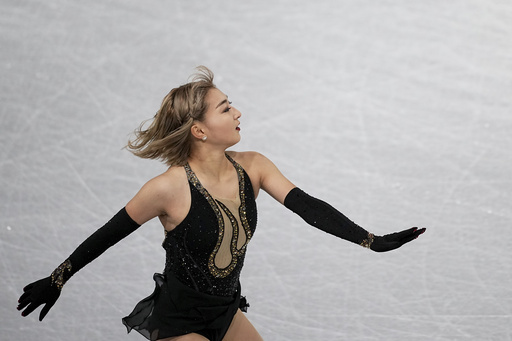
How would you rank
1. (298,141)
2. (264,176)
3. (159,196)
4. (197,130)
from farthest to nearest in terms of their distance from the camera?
(298,141), (264,176), (197,130), (159,196)

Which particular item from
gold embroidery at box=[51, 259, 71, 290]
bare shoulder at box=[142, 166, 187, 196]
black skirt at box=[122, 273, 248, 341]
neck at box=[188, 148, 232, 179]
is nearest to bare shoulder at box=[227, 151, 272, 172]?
neck at box=[188, 148, 232, 179]

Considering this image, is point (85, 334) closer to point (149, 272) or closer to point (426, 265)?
point (149, 272)

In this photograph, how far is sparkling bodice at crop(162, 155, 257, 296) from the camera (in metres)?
3.51

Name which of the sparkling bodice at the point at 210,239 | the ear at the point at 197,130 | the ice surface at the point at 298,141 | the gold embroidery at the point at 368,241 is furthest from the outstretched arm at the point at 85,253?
the ice surface at the point at 298,141

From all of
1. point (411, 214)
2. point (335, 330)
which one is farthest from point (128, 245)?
point (411, 214)

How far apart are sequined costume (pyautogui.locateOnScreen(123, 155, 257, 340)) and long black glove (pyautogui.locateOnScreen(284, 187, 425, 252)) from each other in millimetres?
189

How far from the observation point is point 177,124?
11.8 feet

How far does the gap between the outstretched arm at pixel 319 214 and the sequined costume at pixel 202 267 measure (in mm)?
109

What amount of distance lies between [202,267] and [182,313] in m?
0.21

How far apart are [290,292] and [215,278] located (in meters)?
2.00

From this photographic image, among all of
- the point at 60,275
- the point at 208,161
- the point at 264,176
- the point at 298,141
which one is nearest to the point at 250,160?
the point at 264,176

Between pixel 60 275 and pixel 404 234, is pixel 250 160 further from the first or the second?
pixel 60 275

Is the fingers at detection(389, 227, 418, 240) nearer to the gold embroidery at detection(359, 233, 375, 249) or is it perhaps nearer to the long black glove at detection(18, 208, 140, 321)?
the gold embroidery at detection(359, 233, 375, 249)

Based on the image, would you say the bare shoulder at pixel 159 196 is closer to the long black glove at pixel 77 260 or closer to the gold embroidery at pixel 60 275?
the long black glove at pixel 77 260
